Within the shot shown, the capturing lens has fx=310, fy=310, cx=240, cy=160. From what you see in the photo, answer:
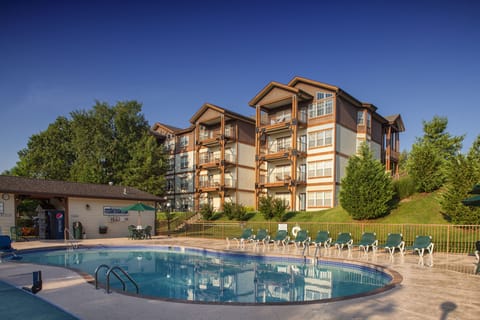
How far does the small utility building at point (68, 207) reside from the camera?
759 inches

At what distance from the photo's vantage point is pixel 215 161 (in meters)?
35.3

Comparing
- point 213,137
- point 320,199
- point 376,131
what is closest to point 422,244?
point 320,199

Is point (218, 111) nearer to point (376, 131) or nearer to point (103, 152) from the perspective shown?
point (103, 152)

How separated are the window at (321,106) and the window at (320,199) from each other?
7.34m

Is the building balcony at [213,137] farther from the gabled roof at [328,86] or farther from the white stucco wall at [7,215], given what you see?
the white stucco wall at [7,215]

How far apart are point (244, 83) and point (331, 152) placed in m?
10.0

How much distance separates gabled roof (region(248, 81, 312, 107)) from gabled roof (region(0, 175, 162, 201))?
1442 centimetres

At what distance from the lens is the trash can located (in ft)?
69.8

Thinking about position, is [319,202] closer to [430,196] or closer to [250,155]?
[430,196]

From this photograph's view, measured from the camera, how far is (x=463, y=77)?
19000 millimetres

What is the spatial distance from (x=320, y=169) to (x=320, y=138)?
2934 mm

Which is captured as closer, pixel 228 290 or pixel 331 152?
pixel 228 290

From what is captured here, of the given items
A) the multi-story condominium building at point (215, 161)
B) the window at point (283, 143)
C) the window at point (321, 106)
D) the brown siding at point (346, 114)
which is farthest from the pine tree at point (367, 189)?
the multi-story condominium building at point (215, 161)

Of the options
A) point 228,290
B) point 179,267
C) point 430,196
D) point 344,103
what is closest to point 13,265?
point 179,267
